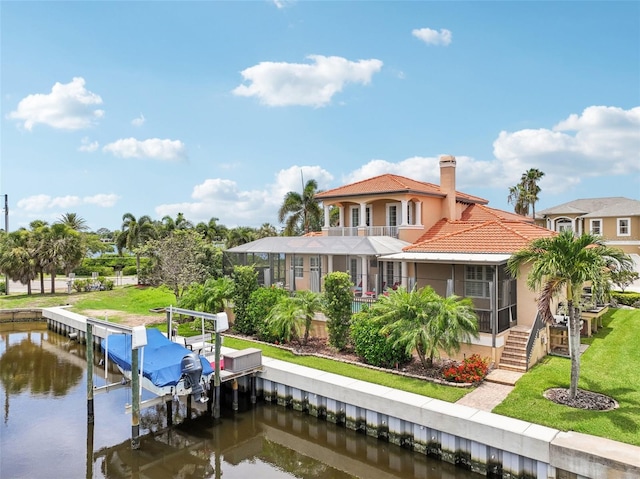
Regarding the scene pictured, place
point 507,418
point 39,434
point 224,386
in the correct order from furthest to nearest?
point 224,386 → point 39,434 → point 507,418

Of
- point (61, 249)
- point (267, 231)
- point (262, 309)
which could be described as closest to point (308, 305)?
point (262, 309)

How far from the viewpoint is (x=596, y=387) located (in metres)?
13.4

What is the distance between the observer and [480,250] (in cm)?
1814

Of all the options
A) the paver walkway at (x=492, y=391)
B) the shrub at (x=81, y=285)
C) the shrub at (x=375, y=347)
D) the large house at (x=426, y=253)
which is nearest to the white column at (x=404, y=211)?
the large house at (x=426, y=253)

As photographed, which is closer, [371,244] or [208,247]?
[371,244]

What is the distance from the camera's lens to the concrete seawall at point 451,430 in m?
9.57

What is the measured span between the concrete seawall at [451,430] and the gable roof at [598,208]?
38.7 m

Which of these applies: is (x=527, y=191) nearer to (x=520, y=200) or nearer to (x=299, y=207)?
(x=520, y=200)

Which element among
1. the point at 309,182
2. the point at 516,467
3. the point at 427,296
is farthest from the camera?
the point at 309,182

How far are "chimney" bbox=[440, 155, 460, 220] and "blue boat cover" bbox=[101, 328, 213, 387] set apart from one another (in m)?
18.5

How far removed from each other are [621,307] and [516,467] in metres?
19.3

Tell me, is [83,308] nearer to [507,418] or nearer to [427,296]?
[427,296]

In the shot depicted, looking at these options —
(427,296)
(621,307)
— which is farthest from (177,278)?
(621,307)

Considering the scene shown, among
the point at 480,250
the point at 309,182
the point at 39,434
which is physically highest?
the point at 309,182
